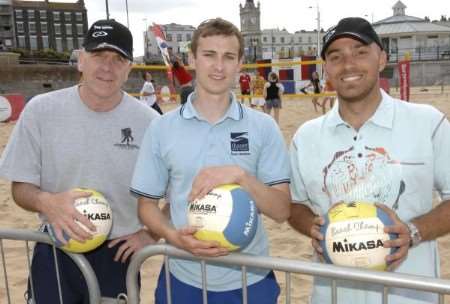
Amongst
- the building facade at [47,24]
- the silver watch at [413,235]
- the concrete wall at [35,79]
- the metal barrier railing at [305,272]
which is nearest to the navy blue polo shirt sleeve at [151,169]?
the metal barrier railing at [305,272]

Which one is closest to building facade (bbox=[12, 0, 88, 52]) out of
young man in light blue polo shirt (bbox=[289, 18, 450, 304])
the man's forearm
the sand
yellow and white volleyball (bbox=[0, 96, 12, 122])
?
yellow and white volleyball (bbox=[0, 96, 12, 122])

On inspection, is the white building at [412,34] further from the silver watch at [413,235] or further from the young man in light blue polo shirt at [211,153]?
the silver watch at [413,235]

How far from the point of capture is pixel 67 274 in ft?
8.86

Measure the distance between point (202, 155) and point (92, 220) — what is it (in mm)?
588

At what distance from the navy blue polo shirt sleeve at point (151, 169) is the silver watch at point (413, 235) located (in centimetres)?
110

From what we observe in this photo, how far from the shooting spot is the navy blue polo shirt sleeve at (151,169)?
2299mm

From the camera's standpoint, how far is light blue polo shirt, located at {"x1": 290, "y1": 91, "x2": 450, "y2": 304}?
7.00ft

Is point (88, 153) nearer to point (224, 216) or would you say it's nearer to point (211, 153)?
point (211, 153)

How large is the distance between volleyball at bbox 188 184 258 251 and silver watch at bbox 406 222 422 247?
2.06 feet

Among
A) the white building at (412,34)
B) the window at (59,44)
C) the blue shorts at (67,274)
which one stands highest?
the window at (59,44)

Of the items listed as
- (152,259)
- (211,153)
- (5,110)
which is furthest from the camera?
(5,110)

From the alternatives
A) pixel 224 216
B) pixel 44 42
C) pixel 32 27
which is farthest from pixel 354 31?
pixel 44 42

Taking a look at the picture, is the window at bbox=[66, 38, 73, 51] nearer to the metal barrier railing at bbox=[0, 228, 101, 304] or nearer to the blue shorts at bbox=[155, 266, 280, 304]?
the metal barrier railing at bbox=[0, 228, 101, 304]

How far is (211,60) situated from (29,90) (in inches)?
1462
